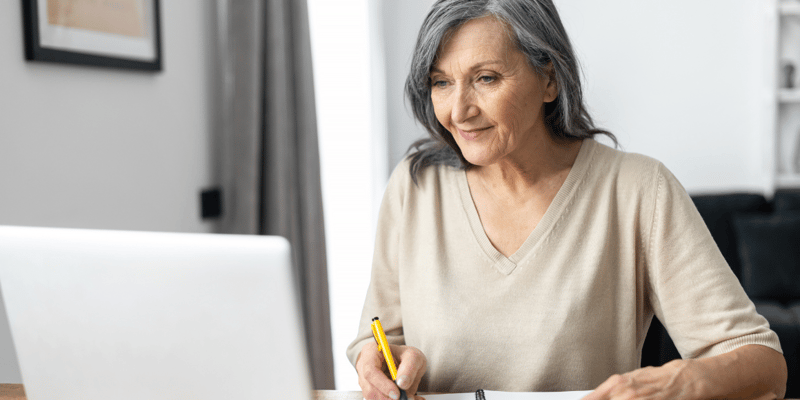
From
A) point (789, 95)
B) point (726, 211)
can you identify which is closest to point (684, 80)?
point (789, 95)

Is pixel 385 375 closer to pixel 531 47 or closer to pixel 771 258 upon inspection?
pixel 531 47

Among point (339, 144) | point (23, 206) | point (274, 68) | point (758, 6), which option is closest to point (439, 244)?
point (23, 206)

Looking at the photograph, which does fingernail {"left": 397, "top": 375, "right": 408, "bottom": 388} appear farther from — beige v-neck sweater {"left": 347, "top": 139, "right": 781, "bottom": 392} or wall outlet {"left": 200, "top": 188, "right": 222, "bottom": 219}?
wall outlet {"left": 200, "top": 188, "right": 222, "bottom": 219}

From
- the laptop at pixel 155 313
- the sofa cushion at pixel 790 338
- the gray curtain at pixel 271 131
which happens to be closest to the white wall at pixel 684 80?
the sofa cushion at pixel 790 338

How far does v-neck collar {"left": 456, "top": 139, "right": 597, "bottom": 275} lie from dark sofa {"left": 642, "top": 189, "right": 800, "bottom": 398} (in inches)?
64.0

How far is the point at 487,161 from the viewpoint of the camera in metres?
1.12

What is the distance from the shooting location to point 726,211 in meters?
2.89

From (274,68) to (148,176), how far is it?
52 centimetres

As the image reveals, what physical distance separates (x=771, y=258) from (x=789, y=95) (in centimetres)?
85

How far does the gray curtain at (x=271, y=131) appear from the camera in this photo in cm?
194

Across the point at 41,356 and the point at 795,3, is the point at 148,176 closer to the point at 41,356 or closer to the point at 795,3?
the point at 41,356

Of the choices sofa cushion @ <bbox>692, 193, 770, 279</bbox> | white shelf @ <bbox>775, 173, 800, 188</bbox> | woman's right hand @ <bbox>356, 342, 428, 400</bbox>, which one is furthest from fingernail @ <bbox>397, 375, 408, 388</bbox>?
white shelf @ <bbox>775, 173, 800, 188</bbox>

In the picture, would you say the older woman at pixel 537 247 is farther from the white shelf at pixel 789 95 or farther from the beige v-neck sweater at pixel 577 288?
the white shelf at pixel 789 95

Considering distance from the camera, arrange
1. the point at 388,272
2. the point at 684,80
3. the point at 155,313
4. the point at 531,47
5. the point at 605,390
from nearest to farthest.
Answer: the point at 155,313, the point at 605,390, the point at 531,47, the point at 388,272, the point at 684,80
